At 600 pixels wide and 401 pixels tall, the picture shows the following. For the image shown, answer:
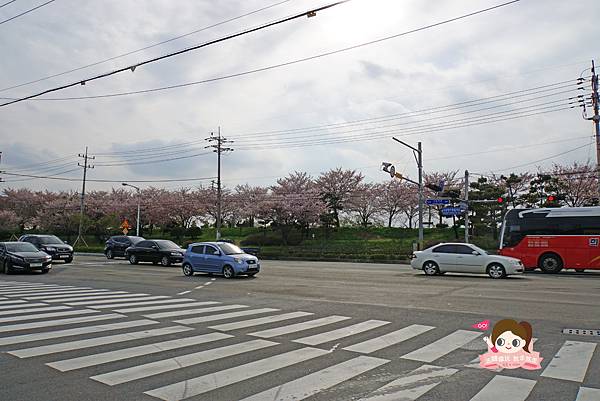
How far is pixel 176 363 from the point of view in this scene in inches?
245

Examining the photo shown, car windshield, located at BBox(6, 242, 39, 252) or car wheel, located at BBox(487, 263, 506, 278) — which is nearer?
car wheel, located at BBox(487, 263, 506, 278)

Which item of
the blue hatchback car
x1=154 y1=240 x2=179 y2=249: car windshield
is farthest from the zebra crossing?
x1=154 y1=240 x2=179 y2=249: car windshield

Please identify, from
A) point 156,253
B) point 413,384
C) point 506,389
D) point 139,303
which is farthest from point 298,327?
point 156,253

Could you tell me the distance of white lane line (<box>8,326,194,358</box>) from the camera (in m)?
6.73

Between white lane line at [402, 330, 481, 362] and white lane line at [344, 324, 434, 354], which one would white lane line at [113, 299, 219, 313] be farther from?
white lane line at [402, 330, 481, 362]

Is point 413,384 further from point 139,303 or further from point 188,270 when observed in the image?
point 188,270

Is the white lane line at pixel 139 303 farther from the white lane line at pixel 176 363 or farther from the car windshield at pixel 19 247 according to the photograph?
the car windshield at pixel 19 247


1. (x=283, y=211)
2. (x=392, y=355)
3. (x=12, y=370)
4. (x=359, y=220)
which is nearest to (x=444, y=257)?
(x=392, y=355)

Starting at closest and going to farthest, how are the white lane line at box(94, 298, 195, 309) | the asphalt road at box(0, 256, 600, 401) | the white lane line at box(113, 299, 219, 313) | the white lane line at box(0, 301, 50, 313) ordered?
the asphalt road at box(0, 256, 600, 401) < the white lane line at box(113, 299, 219, 313) < the white lane line at box(0, 301, 50, 313) < the white lane line at box(94, 298, 195, 309)

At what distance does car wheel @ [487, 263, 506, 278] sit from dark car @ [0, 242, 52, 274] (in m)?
19.8

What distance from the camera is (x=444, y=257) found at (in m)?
21.0

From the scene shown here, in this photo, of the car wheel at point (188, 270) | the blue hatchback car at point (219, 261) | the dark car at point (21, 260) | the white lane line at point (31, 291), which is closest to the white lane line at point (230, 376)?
the white lane line at point (31, 291)

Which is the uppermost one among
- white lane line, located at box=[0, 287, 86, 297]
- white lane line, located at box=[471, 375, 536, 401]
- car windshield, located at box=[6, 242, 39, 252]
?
car windshield, located at box=[6, 242, 39, 252]

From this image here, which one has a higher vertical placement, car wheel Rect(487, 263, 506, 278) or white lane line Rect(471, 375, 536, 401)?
car wheel Rect(487, 263, 506, 278)
